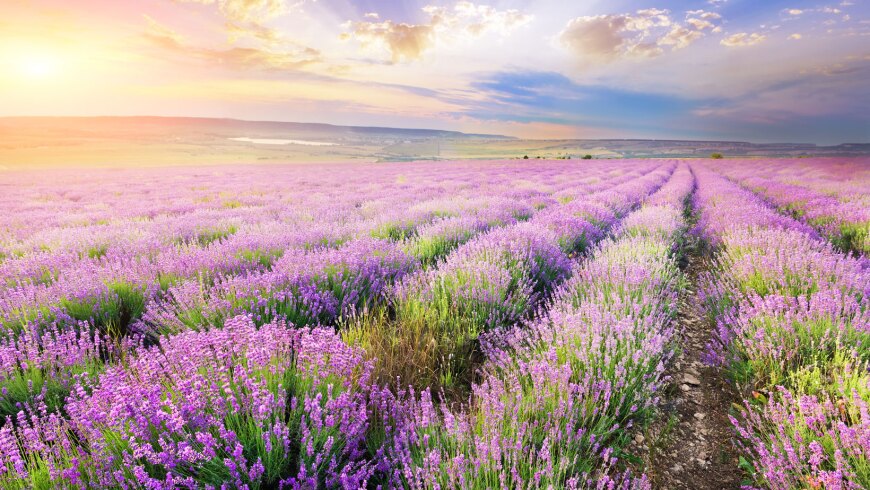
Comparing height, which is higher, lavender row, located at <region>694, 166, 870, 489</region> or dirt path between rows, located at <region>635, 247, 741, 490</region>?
lavender row, located at <region>694, 166, 870, 489</region>

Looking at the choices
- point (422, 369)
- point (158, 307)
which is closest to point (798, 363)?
point (422, 369)

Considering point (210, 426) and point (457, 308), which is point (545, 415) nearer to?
point (457, 308)

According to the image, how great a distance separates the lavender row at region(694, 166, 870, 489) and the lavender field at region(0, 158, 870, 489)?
23 mm

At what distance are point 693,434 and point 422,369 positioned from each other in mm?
1876

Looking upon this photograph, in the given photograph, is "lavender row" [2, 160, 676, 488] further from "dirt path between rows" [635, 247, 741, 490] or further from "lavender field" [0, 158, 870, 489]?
"dirt path between rows" [635, 247, 741, 490]

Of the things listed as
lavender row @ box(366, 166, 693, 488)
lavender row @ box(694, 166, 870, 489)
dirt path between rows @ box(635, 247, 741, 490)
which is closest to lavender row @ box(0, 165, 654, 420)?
lavender row @ box(366, 166, 693, 488)

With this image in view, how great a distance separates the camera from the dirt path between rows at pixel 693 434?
90.0 inches

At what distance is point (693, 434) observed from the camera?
2650 mm

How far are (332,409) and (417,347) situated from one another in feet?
3.76

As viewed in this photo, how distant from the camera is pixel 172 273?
3.97m

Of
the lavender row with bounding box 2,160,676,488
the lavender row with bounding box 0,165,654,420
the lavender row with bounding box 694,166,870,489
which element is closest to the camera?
the lavender row with bounding box 2,160,676,488

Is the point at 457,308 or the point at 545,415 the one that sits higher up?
the point at 457,308

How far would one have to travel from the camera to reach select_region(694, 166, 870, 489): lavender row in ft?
5.79

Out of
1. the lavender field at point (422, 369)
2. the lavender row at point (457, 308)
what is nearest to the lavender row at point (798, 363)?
the lavender field at point (422, 369)
